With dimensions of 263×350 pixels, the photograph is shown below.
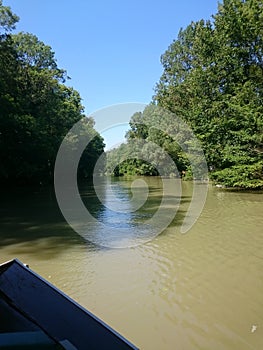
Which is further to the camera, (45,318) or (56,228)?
(56,228)

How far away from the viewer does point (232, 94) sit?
18.4 metres

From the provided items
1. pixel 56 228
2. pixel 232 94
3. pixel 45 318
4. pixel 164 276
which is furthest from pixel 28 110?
pixel 45 318

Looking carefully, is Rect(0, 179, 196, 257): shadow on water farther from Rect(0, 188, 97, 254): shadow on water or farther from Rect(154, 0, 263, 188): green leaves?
Rect(154, 0, 263, 188): green leaves

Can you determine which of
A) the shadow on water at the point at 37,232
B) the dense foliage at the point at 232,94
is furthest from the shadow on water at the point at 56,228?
the dense foliage at the point at 232,94

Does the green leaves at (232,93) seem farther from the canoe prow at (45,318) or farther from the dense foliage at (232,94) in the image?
the canoe prow at (45,318)

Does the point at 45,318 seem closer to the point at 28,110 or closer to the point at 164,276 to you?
the point at 164,276

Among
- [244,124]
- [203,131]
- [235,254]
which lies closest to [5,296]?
[235,254]

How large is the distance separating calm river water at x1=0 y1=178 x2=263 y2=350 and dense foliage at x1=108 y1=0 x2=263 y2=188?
8022 mm

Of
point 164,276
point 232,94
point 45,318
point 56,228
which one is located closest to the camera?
point 45,318

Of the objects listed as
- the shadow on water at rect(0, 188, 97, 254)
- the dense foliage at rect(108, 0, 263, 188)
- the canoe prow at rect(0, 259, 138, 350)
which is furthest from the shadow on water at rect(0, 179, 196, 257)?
the dense foliage at rect(108, 0, 263, 188)

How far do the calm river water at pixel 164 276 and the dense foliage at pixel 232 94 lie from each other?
8022 millimetres

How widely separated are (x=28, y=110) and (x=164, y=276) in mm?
19824

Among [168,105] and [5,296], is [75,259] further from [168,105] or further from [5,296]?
[168,105]

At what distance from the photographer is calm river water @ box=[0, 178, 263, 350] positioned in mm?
3281
